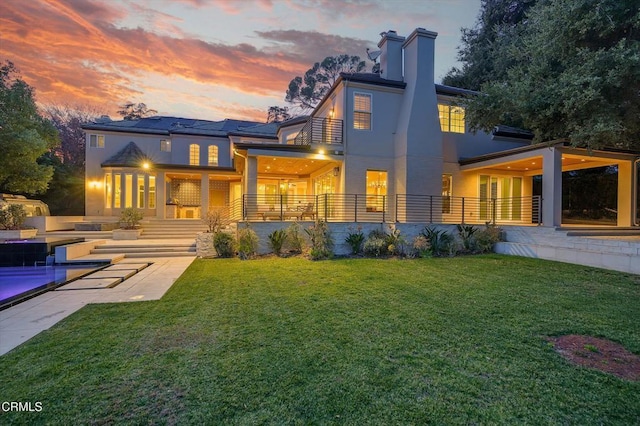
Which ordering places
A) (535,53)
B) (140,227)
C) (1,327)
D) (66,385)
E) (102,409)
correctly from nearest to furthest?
1. (102,409)
2. (66,385)
3. (1,327)
4. (535,53)
5. (140,227)

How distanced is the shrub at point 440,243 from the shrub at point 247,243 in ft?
19.8

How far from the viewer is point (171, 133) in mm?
20203

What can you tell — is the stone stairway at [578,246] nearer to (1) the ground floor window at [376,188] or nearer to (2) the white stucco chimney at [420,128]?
(2) the white stucco chimney at [420,128]

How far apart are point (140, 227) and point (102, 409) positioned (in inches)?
547

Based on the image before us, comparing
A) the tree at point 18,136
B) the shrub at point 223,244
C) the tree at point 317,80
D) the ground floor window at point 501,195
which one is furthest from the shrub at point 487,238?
the tree at point 317,80

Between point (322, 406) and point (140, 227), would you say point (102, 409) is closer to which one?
point (322, 406)

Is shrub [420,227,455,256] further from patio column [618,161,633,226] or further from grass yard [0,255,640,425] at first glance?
patio column [618,161,633,226]

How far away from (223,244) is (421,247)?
678 centimetres

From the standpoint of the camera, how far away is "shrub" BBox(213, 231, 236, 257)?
10445mm

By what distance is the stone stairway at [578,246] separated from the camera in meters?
7.63

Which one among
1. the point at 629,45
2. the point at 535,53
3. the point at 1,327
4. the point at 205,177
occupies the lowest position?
the point at 1,327

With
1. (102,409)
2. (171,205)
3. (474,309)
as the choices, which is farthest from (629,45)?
(171,205)

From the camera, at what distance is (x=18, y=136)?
11.4 m

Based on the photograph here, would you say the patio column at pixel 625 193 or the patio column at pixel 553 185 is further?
the patio column at pixel 625 193
